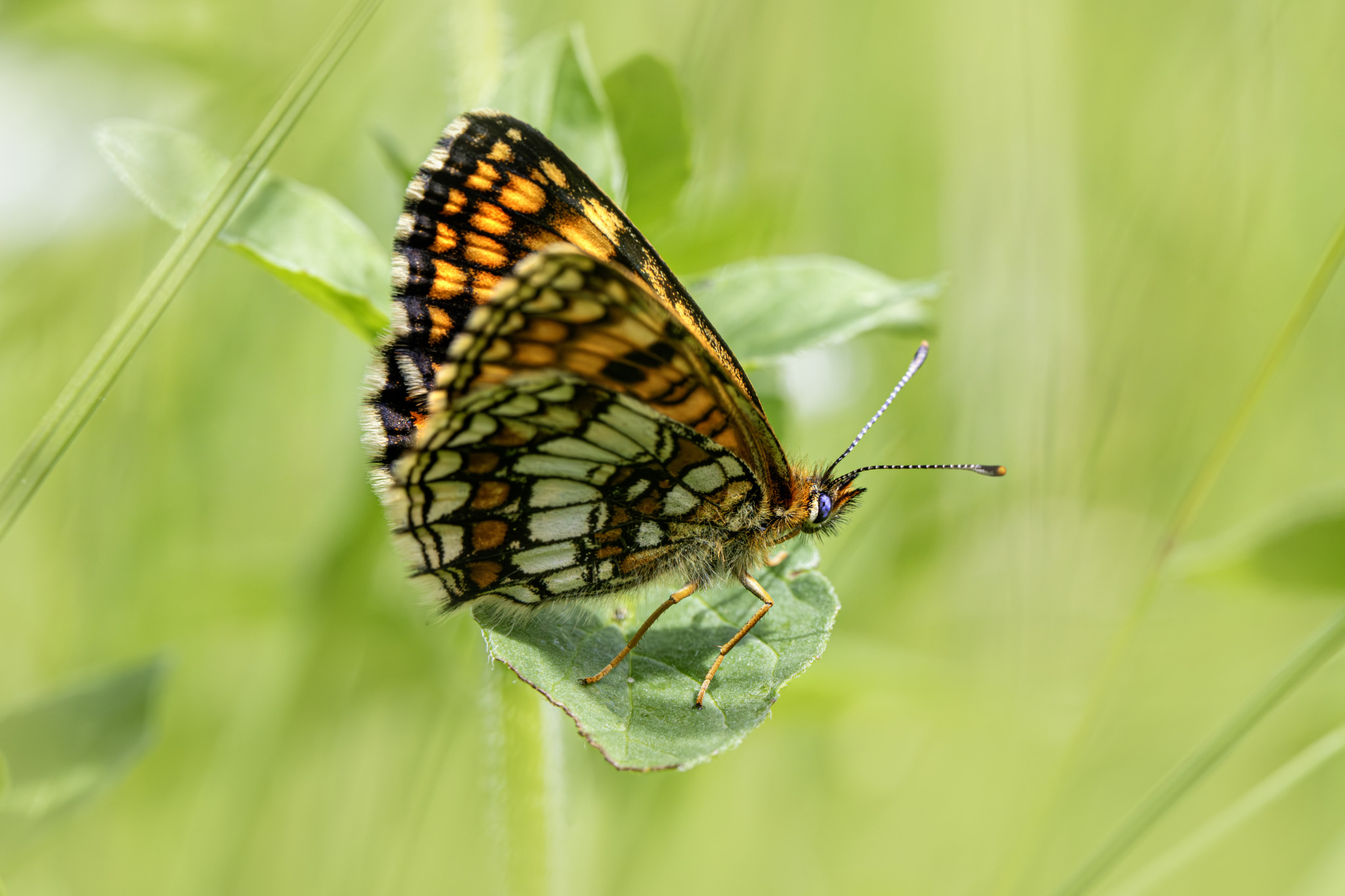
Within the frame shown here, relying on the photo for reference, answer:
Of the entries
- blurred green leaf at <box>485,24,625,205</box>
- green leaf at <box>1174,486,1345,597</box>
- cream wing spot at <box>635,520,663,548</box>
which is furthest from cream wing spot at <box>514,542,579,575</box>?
green leaf at <box>1174,486,1345,597</box>

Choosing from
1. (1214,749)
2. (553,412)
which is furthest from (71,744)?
(1214,749)

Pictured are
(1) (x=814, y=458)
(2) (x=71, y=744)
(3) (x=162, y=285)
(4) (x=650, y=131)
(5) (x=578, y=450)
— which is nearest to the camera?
(3) (x=162, y=285)

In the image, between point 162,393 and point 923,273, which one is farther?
point 923,273

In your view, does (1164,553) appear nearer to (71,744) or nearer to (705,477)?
(705,477)

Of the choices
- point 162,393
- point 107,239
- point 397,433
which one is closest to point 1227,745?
point 397,433

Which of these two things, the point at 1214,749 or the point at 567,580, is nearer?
the point at 1214,749

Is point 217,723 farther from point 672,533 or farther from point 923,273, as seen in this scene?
point 923,273

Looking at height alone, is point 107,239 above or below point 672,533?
above
